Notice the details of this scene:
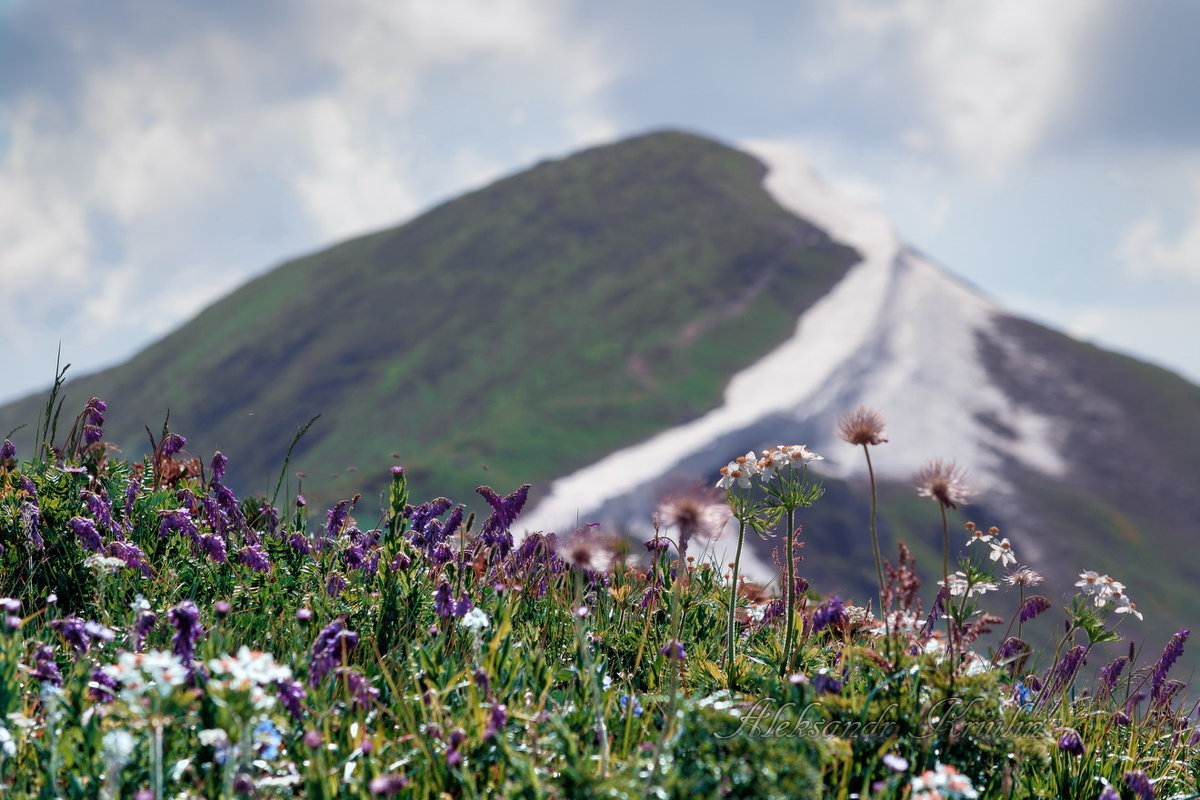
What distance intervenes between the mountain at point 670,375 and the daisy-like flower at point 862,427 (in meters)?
27.4

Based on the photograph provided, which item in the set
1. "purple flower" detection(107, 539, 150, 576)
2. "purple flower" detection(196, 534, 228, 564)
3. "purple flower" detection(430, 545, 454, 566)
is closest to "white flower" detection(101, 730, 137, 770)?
"purple flower" detection(107, 539, 150, 576)

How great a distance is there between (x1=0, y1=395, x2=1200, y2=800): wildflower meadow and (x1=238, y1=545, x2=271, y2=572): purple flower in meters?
0.01

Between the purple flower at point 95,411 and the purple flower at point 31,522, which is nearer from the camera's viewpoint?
the purple flower at point 31,522

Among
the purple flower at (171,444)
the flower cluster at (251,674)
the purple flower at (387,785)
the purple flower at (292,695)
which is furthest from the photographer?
the purple flower at (171,444)

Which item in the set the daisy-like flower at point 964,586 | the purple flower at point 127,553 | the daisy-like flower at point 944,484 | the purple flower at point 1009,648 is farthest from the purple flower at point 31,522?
the purple flower at point 1009,648

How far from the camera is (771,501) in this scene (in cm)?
577

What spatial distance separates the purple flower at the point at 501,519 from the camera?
570 centimetres

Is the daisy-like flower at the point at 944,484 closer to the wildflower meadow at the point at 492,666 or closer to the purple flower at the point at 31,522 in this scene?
the wildflower meadow at the point at 492,666

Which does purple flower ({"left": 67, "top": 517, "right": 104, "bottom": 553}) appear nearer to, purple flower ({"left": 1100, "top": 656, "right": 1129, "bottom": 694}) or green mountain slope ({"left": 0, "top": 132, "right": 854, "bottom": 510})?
purple flower ({"left": 1100, "top": 656, "right": 1129, "bottom": 694})

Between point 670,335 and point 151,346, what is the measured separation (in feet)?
171

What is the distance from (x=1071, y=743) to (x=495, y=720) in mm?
2747

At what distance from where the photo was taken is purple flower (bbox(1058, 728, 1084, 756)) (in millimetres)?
4504

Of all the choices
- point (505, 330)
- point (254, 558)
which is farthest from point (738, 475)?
point (505, 330)

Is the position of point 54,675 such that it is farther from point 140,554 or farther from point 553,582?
point 553,582
